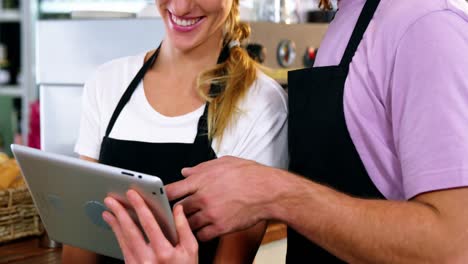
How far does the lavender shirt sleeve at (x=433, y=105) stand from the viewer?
0.89m

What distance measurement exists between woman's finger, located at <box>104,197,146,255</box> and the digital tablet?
18 mm

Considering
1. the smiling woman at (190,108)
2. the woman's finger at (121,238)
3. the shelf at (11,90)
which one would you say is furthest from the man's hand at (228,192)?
the shelf at (11,90)

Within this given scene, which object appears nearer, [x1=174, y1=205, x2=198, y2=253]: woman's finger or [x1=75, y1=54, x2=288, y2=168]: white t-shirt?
[x1=174, y1=205, x2=198, y2=253]: woman's finger

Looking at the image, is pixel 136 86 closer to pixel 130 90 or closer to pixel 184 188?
pixel 130 90

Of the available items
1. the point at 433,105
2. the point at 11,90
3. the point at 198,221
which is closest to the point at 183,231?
the point at 198,221

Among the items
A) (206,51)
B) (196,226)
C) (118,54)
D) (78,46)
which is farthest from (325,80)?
(78,46)

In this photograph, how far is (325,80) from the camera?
3.67ft

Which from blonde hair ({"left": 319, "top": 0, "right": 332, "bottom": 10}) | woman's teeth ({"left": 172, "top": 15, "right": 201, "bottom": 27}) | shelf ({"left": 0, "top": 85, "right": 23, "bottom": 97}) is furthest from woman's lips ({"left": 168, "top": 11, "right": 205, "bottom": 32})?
shelf ({"left": 0, "top": 85, "right": 23, "bottom": 97})

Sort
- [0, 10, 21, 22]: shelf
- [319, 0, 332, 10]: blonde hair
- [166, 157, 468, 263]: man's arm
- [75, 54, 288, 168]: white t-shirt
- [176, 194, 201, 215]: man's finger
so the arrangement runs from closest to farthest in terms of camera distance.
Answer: [166, 157, 468, 263]: man's arm < [176, 194, 201, 215]: man's finger < [319, 0, 332, 10]: blonde hair < [75, 54, 288, 168]: white t-shirt < [0, 10, 21, 22]: shelf

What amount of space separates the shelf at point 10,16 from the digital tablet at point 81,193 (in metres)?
3.23

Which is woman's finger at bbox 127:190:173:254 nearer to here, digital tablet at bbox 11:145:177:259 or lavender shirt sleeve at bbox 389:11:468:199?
digital tablet at bbox 11:145:177:259

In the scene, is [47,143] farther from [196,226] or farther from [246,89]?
[196,226]

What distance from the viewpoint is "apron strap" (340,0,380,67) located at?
1.08 meters

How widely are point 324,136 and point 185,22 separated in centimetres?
45
